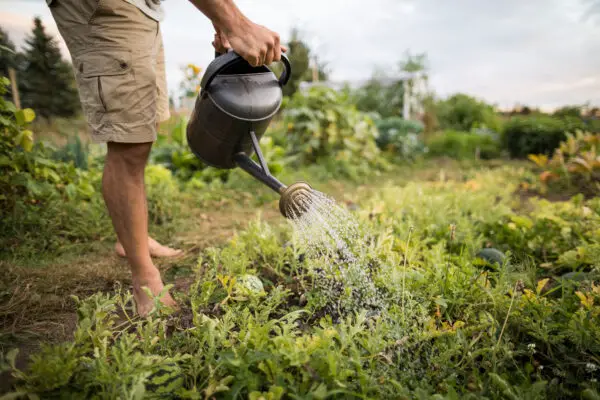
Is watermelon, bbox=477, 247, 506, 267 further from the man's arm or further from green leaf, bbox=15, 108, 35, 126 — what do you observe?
green leaf, bbox=15, 108, 35, 126

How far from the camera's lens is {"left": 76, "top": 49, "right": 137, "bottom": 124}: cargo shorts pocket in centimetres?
148

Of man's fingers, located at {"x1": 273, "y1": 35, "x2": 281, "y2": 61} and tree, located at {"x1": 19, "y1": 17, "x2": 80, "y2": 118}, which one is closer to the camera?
man's fingers, located at {"x1": 273, "y1": 35, "x2": 281, "y2": 61}

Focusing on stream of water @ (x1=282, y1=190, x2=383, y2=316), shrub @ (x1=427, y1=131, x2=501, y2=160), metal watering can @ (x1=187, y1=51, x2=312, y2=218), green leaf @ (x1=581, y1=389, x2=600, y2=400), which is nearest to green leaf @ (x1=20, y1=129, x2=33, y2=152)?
metal watering can @ (x1=187, y1=51, x2=312, y2=218)

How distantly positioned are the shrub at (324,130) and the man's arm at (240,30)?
3.93m

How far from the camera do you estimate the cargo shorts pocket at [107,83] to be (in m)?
1.48

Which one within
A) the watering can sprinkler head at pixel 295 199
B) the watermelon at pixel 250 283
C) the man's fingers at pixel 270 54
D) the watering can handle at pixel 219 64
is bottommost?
the watermelon at pixel 250 283

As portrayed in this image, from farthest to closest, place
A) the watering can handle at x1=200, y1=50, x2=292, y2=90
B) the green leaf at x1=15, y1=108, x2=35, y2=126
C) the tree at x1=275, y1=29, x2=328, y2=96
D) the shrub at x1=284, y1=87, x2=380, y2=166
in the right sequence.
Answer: the tree at x1=275, y1=29, x2=328, y2=96 → the shrub at x1=284, y1=87, x2=380, y2=166 → the green leaf at x1=15, y1=108, x2=35, y2=126 → the watering can handle at x1=200, y1=50, x2=292, y2=90

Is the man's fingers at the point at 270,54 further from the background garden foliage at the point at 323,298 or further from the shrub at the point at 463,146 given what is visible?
the shrub at the point at 463,146

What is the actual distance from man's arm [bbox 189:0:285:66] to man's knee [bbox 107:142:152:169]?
1.93 feet

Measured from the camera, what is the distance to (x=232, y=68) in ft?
5.31

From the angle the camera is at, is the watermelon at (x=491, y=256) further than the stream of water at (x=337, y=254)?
Yes

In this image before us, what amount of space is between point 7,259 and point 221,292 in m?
1.37

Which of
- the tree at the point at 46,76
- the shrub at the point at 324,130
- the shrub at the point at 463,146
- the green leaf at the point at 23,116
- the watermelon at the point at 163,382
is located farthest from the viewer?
the tree at the point at 46,76

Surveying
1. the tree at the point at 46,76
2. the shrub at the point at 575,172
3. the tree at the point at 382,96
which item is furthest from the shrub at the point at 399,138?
the tree at the point at 46,76
